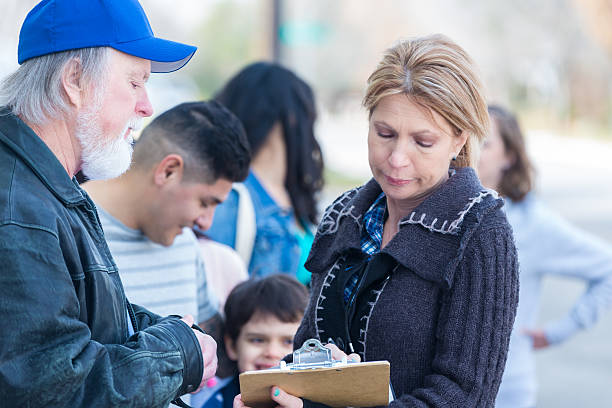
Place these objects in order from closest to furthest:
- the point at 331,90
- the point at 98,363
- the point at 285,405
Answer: the point at 98,363 → the point at 285,405 → the point at 331,90

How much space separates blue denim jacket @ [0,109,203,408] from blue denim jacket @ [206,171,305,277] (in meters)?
1.57

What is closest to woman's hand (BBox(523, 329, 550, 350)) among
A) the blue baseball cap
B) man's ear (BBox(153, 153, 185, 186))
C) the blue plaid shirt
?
the blue plaid shirt

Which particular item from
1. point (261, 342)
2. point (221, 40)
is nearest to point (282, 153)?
point (261, 342)

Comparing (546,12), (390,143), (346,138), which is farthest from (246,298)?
(546,12)

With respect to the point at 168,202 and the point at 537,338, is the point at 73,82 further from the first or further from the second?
the point at 537,338

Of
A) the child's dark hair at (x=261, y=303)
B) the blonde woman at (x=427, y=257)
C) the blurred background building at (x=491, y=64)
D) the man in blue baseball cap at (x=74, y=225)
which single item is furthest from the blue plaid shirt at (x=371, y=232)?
the blurred background building at (x=491, y=64)

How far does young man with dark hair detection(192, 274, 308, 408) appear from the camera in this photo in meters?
2.90

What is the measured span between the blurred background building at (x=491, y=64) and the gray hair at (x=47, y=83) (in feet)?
33.0

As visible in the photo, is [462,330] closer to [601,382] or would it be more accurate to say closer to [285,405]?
[285,405]

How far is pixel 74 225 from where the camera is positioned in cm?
164

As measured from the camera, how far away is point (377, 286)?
1.94m

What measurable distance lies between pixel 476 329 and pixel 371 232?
17.8 inches

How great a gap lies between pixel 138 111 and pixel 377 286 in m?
0.73

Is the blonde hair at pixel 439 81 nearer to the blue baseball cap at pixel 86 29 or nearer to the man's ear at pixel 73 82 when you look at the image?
the blue baseball cap at pixel 86 29
